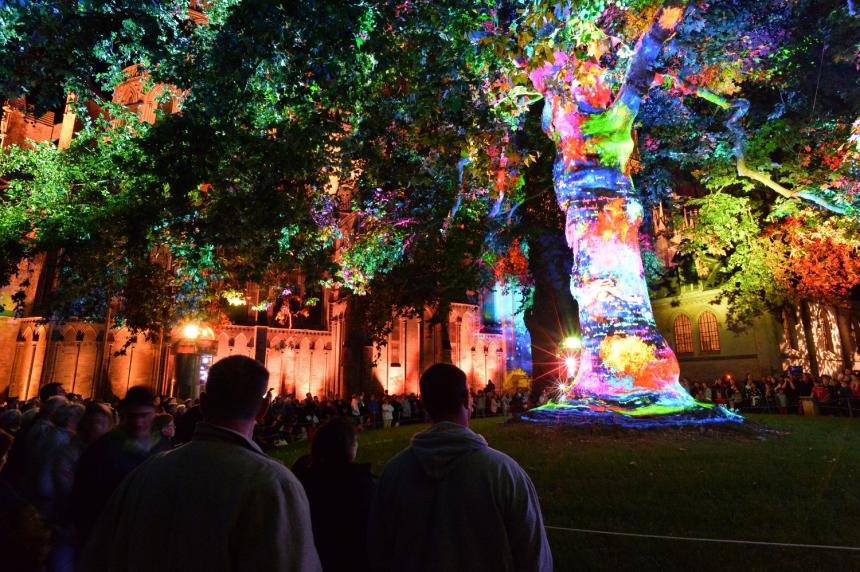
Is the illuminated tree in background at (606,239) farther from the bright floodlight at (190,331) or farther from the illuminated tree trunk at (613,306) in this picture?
the bright floodlight at (190,331)

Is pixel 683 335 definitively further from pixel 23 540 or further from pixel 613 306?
pixel 23 540

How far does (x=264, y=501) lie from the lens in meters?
1.54

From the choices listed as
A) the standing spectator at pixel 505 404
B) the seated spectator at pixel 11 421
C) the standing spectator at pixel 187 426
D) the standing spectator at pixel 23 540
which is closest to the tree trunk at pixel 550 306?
the standing spectator at pixel 505 404

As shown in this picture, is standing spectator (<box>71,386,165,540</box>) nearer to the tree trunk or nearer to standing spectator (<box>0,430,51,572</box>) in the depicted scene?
standing spectator (<box>0,430,51,572</box>)

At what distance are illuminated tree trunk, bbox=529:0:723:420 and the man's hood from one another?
8.80 meters

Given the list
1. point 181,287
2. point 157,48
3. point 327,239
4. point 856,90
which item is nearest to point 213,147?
point 157,48

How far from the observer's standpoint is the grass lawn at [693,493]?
4371 mm

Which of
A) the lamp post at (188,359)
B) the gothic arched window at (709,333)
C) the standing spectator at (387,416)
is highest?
the gothic arched window at (709,333)

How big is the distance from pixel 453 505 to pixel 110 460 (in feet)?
8.71

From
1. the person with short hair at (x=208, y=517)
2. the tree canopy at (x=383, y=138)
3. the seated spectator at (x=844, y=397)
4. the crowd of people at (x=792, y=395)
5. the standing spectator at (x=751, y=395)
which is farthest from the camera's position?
the standing spectator at (x=751, y=395)

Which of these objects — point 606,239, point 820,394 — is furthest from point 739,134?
point 820,394

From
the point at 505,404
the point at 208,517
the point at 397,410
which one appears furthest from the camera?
the point at 505,404

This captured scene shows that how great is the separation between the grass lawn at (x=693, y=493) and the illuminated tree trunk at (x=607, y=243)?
124 cm

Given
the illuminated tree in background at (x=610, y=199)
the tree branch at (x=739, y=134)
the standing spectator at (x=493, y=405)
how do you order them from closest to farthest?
the illuminated tree in background at (x=610, y=199) → the tree branch at (x=739, y=134) → the standing spectator at (x=493, y=405)
